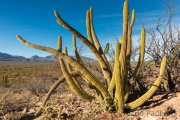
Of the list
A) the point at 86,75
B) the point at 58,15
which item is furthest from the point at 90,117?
the point at 58,15

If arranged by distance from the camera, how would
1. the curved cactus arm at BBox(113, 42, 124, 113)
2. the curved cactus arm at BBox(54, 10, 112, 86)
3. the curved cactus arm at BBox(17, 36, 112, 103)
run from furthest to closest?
the curved cactus arm at BBox(17, 36, 112, 103) < the curved cactus arm at BBox(54, 10, 112, 86) < the curved cactus arm at BBox(113, 42, 124, 113)

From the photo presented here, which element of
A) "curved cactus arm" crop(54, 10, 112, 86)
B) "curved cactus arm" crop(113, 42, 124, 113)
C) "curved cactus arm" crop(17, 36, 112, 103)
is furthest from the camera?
"curved cactus arm" crop(17, 36, 112, 103)

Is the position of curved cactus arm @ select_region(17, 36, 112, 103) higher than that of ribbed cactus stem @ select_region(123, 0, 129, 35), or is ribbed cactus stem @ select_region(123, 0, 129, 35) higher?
ribbed cactus stem @ select_region(123, 0, 129, 35)

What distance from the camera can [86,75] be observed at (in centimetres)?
437

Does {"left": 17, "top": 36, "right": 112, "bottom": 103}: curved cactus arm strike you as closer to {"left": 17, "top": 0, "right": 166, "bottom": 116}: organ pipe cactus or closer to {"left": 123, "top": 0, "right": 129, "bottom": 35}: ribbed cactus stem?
{"left": 17, "top": 0, "right": 166, "bottom": 116}: organ pipe cactus

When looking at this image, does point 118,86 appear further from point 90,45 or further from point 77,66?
point 90,45

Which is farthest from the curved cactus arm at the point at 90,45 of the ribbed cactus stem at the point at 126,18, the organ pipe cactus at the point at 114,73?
the ribbed cactus stem at the point at 126,18

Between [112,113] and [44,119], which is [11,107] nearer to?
[44,119]

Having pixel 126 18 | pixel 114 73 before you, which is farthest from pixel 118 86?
pixel 126 18

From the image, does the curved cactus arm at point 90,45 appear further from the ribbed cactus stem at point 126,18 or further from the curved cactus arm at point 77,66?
the ribbed cactus stem at point 126,18

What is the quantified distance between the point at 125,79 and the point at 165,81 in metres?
1.56

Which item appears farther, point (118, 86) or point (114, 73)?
point (114, 73)

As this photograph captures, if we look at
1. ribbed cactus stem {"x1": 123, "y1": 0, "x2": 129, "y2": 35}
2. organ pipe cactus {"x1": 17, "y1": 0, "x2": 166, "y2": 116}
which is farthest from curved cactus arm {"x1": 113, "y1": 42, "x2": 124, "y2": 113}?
ribbed cactus stem {"x1": 123, "y1": 0, "x2": 129, "y2": 35}

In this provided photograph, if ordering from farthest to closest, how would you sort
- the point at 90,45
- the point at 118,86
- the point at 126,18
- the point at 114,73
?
1. the point at 90,45
2. the point at 126,18
3. the point at 114,73
4. the point at 118,86
